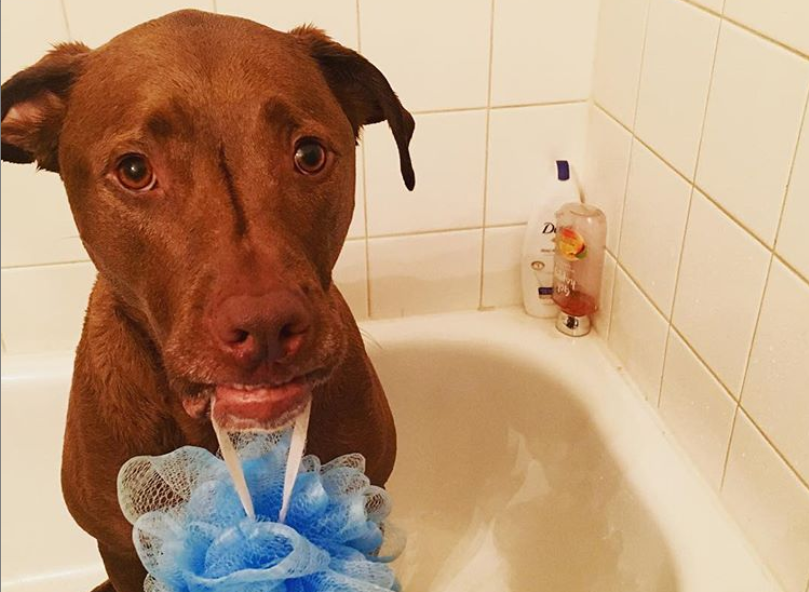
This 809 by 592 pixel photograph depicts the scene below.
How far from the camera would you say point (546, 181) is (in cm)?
174

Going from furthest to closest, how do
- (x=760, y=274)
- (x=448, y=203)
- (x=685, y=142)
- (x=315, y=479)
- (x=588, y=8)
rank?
(x=448, y=203)
(x=588, y=8)
(x=685, y=142)
(x=760, y=274)
(x=315, y=479)

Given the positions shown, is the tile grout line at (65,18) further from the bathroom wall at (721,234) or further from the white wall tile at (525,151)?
the bathroom wall at (721,234)

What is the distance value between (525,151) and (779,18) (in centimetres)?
69

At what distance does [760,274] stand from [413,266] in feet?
2.56

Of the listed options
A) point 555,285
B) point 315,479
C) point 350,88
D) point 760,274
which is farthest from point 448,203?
point 315,479

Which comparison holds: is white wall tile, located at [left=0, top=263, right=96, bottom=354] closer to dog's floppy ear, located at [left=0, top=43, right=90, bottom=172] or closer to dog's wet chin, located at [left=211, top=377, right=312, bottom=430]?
dog's floppy ear, located at [left=0, top=43, right=90, bottom=172]

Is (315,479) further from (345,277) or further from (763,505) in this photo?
(345,277)

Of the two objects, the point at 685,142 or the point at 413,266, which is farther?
the point at 413,266

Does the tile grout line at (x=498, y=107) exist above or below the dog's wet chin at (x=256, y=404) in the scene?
above

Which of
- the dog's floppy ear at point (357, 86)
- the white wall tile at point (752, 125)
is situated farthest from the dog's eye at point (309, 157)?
the white wall tile at point (752, 125)

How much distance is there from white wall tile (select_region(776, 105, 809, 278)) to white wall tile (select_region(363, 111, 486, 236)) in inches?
28.1

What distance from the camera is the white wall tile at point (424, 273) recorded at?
176 cm

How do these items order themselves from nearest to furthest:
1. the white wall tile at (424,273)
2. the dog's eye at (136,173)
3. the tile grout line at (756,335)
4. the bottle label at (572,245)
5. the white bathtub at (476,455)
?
the dog's eye at (136,173) → the tile grout line at (756,335) → the white bathtub at (476,455) → the bottle label at (572,245) → the white wall tile at (424,273)

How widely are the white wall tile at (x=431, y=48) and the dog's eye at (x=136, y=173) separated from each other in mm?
726
